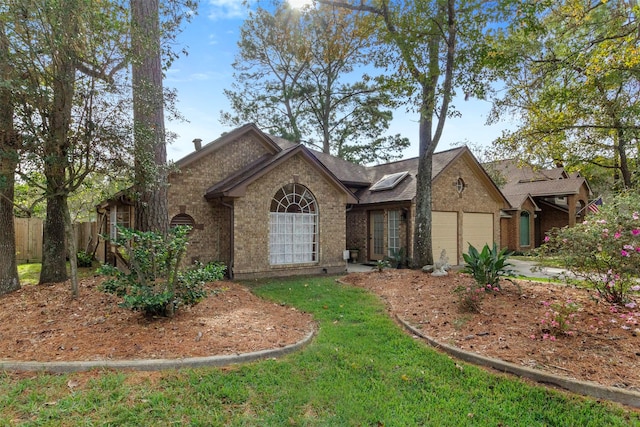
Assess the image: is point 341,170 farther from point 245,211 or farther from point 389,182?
point 245,211

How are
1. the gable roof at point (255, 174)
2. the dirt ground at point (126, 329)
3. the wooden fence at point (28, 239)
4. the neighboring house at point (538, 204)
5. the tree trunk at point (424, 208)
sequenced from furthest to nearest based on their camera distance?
the neighboring house at point (538, 204) < the wooden fence at point (28, 239) < the tree trunk at point (424, 208) < the gable roof at point (255, 174) < the dirt ground at point (126, 329)

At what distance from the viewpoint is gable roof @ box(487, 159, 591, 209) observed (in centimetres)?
2179

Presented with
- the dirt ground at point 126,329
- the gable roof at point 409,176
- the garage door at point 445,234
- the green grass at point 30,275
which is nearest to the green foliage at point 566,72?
the gable roof at point 409,176

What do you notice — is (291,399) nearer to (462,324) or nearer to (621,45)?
(462,324)

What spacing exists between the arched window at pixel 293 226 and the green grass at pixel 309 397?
278 inches

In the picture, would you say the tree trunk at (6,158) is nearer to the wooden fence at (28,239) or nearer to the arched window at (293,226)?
the arched window at (293,226)

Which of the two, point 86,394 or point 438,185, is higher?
point 438,185

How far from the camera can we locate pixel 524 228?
21.9m

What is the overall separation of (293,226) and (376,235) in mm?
5476

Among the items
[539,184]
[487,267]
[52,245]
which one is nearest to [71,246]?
[52,245]

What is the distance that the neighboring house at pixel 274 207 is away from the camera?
430 inches

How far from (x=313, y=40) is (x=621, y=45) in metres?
18.9

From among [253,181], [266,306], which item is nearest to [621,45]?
[253,181]

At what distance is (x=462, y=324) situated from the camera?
5.67 metres
